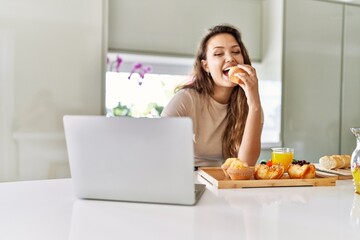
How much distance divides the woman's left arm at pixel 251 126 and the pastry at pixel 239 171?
0.35 metres

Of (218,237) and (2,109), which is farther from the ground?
(2,109)

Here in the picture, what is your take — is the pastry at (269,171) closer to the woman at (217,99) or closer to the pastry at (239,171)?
the pastry at (239,171)

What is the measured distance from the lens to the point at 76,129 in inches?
33.7

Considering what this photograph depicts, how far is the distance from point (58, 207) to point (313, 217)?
0.57 meters

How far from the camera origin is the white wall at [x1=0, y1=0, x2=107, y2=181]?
7.66 feet

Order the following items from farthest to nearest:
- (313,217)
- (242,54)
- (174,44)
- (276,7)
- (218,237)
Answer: (276,7) → (174,44) → (242,54) → (313,217) → (218,237)

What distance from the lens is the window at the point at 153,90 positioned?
282 cm

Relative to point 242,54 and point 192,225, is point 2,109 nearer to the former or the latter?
point 242,54

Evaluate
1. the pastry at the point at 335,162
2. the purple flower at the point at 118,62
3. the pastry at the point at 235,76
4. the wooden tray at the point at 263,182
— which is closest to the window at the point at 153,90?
the purple flower at the point at 118,62

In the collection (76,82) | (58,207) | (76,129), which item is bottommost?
(58,207)

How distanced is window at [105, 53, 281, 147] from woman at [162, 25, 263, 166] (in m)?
0.86

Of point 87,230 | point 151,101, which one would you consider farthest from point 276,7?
point 87,230

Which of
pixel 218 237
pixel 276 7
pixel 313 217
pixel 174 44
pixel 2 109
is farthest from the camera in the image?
pixel 276 7

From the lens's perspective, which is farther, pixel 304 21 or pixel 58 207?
pixel 304 21
